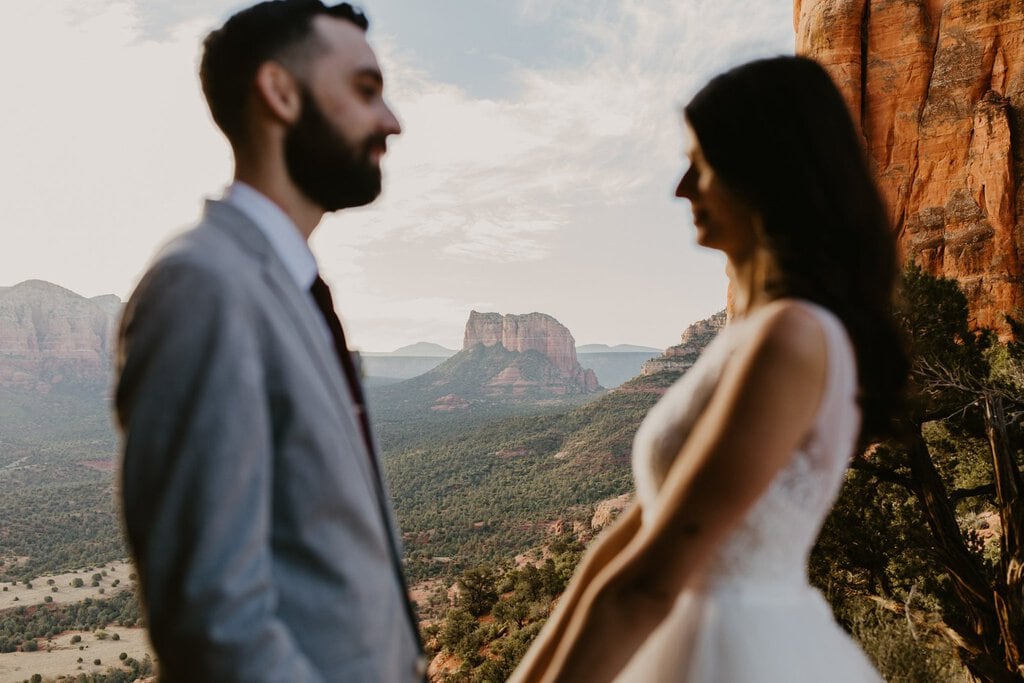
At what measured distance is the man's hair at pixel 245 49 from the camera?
122 centimetres

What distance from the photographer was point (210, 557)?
91 centimetres

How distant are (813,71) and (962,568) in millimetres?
5647

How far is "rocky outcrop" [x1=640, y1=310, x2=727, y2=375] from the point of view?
57438 millimetres

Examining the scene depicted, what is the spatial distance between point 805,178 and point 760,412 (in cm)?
42

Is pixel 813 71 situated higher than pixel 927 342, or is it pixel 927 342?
pixel 813 71

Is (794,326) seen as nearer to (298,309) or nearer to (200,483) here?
(298,309)

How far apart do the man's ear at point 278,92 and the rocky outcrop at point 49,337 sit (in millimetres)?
120444

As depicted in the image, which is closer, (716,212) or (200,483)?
(200,483)

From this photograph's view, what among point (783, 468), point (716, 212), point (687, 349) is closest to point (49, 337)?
point (687, 349)

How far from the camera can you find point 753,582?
1269 mm

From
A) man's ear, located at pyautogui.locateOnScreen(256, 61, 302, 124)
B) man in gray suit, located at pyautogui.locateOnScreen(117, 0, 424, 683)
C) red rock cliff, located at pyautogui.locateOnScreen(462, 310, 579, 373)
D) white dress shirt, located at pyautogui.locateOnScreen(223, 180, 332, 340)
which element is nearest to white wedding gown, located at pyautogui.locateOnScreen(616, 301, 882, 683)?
man in gray suit, located at pyautogui.locateOnScreen(117, 0, 424, 683)

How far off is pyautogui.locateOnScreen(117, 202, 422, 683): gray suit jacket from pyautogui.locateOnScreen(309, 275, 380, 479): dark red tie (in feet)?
0.45

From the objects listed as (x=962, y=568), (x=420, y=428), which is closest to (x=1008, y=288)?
(x=962, y=568)

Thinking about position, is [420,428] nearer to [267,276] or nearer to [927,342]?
[927,342]
